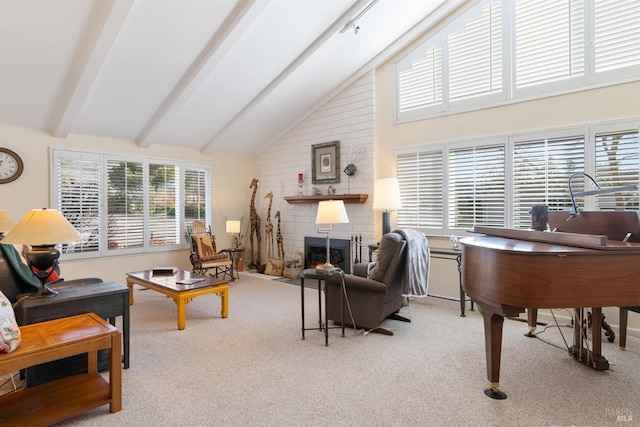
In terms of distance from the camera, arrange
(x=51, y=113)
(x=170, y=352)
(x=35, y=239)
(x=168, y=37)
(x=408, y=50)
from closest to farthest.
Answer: (x=35, y=239), (x=170, y=352), (x=168, y=37), (x=51, y=113), (x=408, y=50)

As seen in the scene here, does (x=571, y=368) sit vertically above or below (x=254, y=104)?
below

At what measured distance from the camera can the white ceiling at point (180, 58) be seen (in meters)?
3.48

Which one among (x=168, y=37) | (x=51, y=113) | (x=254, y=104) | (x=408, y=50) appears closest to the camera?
(x=168, y=37)

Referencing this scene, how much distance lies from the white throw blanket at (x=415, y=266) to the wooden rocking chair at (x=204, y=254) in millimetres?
3390

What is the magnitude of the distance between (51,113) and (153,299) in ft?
9.32

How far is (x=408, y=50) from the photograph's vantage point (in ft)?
16.8

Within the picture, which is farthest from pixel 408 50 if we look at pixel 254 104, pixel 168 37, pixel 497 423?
pixel 497 423

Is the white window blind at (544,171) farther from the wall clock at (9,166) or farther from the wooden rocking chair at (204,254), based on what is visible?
the wall clock at (9,166)

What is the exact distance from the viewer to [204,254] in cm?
590

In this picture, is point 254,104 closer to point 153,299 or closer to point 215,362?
point 153,299

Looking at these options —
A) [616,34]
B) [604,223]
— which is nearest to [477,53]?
[616,34]

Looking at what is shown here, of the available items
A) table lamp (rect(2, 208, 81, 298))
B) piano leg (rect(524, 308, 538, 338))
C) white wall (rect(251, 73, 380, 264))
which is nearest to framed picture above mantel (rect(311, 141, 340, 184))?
white wall (rect(251, 73, 380, 264))

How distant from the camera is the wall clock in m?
4.54

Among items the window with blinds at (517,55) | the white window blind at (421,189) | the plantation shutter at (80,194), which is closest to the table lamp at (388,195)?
the white window blind at (421,189)
